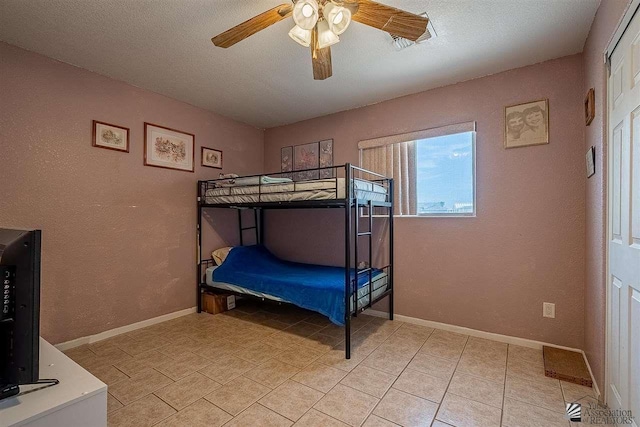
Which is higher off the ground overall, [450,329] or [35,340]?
[35,340]

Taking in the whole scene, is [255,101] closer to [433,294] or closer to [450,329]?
[433,294]

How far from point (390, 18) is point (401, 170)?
5.66ft

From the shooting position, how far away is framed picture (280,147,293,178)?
12.7 ft

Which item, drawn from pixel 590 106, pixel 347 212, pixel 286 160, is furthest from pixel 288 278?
pixel 590 106

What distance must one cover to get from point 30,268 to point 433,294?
112 inches

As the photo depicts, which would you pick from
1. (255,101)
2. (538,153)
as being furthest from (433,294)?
(255,101)

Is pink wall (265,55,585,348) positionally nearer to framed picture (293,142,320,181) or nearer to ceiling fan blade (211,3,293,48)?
framed picture (293,142,320,181)

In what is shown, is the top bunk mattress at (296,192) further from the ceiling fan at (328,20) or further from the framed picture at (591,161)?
the framed picture at (591,161)

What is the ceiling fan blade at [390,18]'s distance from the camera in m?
1.38

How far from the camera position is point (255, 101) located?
316 cm

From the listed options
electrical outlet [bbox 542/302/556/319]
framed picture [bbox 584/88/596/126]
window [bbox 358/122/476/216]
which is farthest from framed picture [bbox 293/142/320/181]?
electrical outlet [bbox 542/302/556/319]

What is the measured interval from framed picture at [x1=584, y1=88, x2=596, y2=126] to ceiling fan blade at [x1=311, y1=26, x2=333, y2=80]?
171 cm

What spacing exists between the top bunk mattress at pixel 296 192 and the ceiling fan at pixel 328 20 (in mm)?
1031

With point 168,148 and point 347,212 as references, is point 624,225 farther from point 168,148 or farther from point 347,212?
point 168,148
